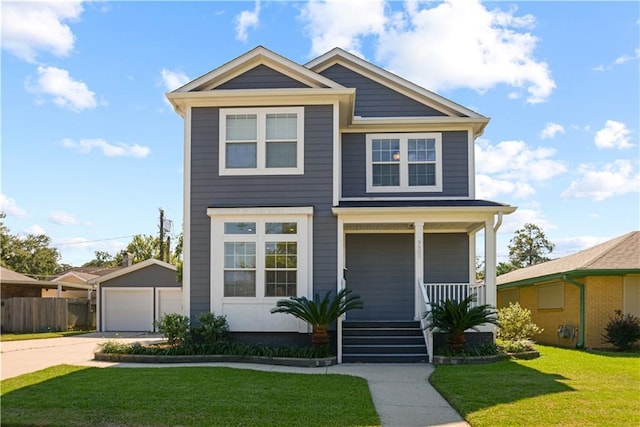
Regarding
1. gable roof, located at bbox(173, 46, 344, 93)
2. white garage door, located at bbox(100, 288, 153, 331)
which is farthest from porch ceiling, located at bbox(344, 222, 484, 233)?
white garage door, located at bbox(100, 288, 153, 331)

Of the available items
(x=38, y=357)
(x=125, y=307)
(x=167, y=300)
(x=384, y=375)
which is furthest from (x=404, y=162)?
(x=125, y=307)

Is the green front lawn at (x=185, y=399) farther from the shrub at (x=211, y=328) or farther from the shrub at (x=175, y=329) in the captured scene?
the shrub at (x=175, y=329)

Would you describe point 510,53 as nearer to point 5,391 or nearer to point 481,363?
point 481,363

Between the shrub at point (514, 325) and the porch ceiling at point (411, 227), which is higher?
the porch ceiling at point (411, 227)

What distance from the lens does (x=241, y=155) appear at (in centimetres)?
1359

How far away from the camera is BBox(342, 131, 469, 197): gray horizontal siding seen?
49.8ft

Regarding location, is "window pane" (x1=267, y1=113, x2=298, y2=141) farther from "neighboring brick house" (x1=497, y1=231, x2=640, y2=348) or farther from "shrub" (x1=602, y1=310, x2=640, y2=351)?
"shrub" (x1=602, y1=310, x2=640, y2=351)

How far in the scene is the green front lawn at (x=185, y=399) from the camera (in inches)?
270

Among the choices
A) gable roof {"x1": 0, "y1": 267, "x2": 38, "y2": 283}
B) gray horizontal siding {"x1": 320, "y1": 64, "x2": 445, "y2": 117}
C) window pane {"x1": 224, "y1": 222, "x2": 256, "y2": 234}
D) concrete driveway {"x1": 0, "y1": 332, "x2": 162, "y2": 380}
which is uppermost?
gray horizontal siding {"x1": 320, "y1": 64, "x2": 445, "y2": 117}

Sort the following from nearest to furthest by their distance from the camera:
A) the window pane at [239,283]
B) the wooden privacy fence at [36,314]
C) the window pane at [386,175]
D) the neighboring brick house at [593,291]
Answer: the window pane at [239,283]
the window pane at [386,175]
the neighboring brick house at [593,291]
the wooden privacy fence at [36,314]

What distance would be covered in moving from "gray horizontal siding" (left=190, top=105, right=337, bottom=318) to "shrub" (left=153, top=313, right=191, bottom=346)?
0.43m

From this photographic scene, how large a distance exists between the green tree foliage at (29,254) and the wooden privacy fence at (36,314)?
25685 mm

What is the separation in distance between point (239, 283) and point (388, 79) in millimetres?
6781

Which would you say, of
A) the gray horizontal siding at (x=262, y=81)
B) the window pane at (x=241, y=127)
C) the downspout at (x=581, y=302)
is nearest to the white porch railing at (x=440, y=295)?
the downspout at (x=581, y=302)
